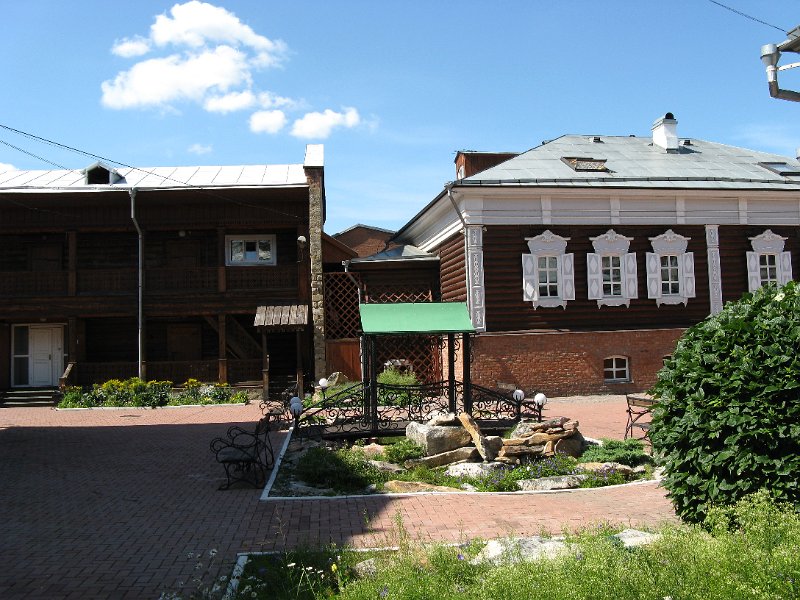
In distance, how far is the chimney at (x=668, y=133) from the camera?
2311 cm

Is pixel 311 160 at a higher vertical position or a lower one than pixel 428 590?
higher

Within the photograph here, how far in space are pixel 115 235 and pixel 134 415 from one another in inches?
313

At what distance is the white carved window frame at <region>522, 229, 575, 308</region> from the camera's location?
1931 cm

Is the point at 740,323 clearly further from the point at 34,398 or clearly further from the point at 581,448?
the point at 34,398

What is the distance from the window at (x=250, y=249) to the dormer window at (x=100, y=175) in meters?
4.50

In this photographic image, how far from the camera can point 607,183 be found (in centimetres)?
1972

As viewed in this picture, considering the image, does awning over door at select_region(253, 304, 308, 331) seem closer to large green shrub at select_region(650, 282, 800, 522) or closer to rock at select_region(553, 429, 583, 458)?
rock at select_region(553, 429, 583, 458)

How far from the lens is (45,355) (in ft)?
77.5

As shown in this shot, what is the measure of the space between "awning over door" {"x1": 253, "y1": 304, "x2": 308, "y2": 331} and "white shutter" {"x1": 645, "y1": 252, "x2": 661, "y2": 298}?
32.7ft

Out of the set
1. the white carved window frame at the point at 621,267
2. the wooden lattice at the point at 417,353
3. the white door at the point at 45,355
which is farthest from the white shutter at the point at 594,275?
the white door at the point at 45,355

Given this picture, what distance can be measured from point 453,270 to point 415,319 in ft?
25.6

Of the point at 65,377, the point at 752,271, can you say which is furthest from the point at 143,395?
the point at 752,271

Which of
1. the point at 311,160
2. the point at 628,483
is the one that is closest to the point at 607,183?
the point at 311,160

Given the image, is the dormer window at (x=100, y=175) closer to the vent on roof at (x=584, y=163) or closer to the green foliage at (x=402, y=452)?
the vent on roof at (x=584, y=163)
